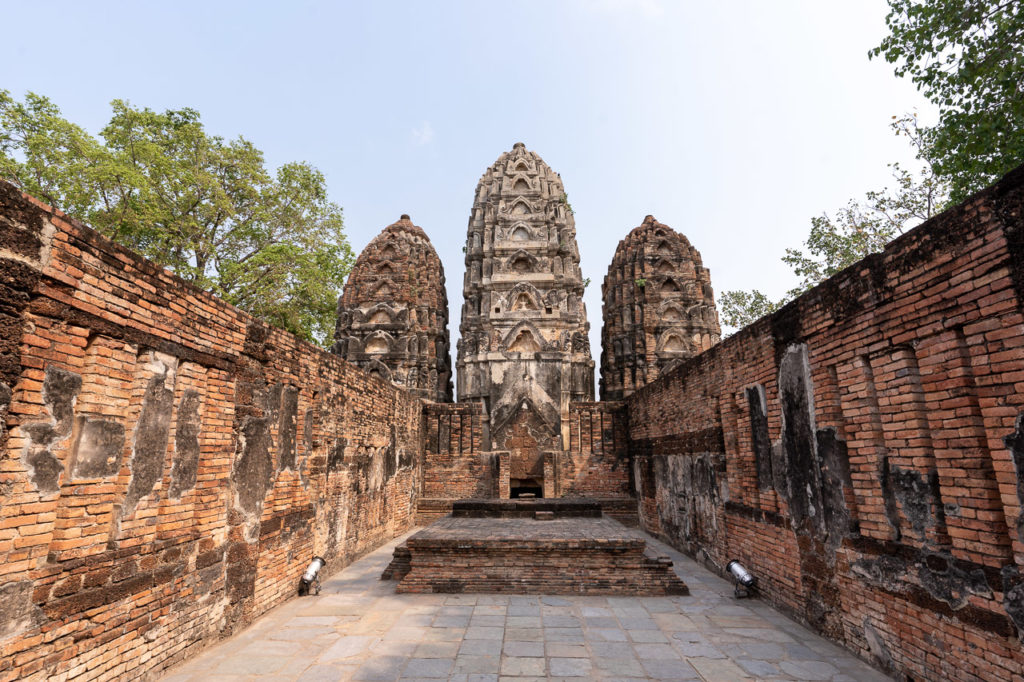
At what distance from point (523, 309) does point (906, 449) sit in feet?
58.2

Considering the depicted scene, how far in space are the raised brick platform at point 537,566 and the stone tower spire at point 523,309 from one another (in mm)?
9433

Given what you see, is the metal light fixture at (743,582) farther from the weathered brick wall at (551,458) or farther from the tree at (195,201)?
the tree at (195,201)

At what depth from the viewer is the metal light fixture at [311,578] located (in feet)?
23.5

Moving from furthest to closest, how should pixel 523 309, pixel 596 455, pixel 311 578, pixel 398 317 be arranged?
pixel 398 317 < pixel 523 309 < pixel 596 455 < pixel 311 578

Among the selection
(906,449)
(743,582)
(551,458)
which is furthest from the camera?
(551,458)

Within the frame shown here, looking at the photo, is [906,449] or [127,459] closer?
[127,459]

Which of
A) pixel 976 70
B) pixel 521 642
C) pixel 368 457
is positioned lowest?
A: pixel 521 642

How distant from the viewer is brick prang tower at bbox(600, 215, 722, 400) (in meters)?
27.6

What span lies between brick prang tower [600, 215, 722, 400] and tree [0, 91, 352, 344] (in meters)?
15.3

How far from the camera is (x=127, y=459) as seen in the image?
4.13 m

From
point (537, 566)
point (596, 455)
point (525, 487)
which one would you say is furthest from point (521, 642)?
point (525, 487)

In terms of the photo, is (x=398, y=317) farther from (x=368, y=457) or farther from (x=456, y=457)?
(x=368, y=457)

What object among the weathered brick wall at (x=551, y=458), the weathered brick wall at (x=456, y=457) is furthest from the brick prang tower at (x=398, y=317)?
the weathered brick wall at (x=551, y=458)

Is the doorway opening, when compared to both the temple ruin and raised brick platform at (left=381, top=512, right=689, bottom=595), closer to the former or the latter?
the temple ruin
